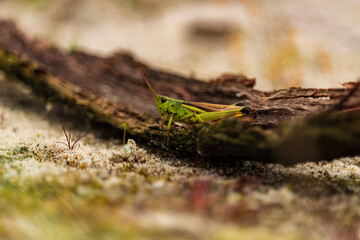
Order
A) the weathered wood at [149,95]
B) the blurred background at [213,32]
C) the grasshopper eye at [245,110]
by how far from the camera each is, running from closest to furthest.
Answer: the weathered wood at [149,95], the grasshopper eye at [245,110], the blurred background at [213,32]

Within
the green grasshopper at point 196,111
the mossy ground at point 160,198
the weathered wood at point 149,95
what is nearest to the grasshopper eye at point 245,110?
the green grasshopper at point 196,111

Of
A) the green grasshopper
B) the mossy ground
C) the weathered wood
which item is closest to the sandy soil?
the mossy ground

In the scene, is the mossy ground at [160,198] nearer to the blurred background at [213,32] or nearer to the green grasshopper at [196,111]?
the green grasshopper at [196,111]

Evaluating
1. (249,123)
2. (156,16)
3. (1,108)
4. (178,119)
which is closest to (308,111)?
→ (249,123)

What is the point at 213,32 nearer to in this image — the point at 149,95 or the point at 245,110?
the point at 149,95

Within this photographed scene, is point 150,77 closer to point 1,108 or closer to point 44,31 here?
point 1,108

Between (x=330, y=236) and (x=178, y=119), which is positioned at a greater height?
(x=178, y=119)
